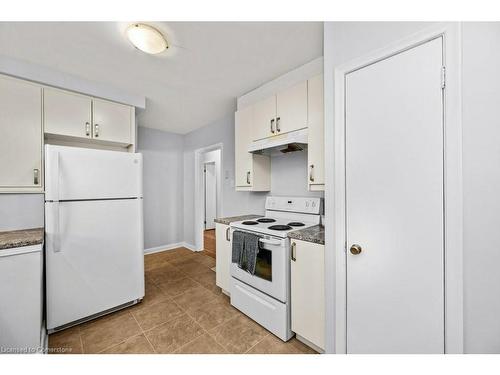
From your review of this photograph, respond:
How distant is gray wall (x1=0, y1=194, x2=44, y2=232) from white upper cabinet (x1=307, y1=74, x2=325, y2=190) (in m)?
2.75

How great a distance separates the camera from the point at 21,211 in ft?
6.70

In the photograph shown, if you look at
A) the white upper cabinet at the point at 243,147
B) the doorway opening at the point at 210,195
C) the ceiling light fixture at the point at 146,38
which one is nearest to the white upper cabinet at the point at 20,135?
the ceiling light fixture at the point at 146,38

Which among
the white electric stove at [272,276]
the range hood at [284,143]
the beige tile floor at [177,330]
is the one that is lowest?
the beige tile floor at [177,330]

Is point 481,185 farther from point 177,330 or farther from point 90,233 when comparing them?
point 90,233

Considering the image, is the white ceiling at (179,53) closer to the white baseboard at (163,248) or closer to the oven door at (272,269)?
the oven door at (272,269)

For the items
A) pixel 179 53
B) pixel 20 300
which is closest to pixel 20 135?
pixel 20 300

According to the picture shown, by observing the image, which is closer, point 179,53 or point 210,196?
point 179,53

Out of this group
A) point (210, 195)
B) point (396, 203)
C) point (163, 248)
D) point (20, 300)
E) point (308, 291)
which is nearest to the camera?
point (396, 203)

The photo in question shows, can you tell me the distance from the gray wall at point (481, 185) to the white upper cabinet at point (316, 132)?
3.10ft

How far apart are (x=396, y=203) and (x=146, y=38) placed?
1.98 metres

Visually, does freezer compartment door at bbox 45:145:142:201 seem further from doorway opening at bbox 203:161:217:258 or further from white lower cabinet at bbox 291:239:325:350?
doorway opening at bbox 203:161:217:258

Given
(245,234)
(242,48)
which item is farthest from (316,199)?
(242,48)

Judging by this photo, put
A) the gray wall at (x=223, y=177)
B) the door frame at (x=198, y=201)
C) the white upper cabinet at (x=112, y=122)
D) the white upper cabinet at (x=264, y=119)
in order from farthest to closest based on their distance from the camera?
the door frame at (x=198, y=201)
the gray wall at (x=223, y=177)
the white upper cabinet at (x=112, y=122)
the white upper cabinet at (x=264, y=119)

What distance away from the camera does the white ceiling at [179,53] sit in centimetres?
153
